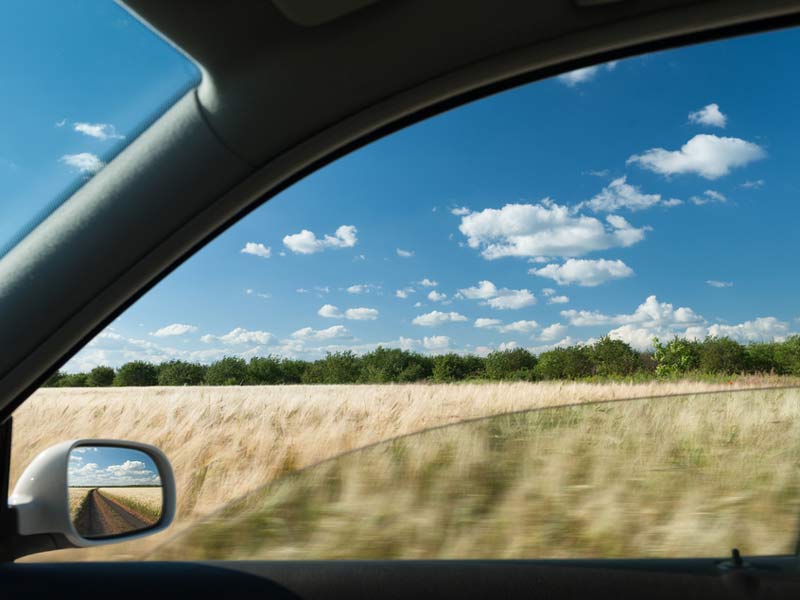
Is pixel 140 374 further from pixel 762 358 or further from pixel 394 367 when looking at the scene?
pixel 762 358

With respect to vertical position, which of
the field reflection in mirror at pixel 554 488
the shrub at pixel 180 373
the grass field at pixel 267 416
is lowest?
the field reflection in mirror at pixel 554 488

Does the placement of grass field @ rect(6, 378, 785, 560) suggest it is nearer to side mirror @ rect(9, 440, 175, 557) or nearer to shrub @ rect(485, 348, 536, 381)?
shrub @ rect(485, 348, 536, 381)

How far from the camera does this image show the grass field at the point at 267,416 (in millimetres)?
2568

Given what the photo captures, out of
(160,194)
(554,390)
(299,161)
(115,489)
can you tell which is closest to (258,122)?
(299,161)

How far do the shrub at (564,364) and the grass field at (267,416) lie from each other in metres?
0.24

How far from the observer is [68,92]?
130cm

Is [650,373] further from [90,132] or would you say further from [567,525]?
[90,132]

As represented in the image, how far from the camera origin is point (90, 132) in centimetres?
132

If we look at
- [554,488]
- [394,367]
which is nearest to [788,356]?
[554,488]

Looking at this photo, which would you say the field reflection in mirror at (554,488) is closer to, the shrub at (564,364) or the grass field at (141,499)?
the grass field at (141,499)

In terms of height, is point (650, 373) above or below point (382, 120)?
below

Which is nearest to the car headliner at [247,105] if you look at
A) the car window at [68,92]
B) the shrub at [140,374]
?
the car window at [68,92]

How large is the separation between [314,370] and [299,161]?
9.13ft

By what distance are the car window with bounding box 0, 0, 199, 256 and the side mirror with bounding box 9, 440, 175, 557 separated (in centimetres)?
41
